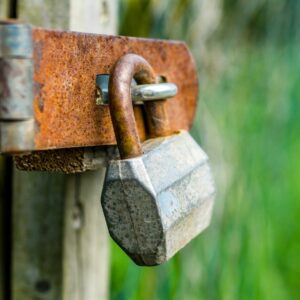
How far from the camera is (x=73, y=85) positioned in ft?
2.42

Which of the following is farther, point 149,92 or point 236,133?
point 236,133

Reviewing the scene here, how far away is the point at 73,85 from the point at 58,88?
27 mm

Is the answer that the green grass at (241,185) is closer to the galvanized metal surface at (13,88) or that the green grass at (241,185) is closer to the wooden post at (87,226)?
the wooden post at (87,226)

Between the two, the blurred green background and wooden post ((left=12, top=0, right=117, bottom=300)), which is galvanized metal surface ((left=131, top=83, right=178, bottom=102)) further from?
the blurred green background

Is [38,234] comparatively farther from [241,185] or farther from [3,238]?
[241,185]

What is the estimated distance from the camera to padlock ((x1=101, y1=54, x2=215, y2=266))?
0.71 m

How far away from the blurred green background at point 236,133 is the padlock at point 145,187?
1.96ft

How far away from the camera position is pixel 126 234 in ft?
2.40

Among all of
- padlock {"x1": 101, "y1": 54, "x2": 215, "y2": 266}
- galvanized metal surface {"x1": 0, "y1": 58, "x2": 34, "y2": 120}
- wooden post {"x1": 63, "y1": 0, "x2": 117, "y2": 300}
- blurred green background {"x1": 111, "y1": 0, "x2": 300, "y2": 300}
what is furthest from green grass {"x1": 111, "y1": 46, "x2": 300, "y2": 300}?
galvanized metal surface {"x1": 0, "y1": 58, "x2": 34, "y2": 120}

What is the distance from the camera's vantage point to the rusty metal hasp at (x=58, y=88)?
2.09 feet

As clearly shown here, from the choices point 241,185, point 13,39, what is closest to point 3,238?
point 13,39

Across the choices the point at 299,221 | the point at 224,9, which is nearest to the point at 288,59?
the point at 224,9

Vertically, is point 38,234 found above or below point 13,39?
below

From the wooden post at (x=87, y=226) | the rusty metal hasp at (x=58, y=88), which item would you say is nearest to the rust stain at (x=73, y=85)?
the rusty metal hasp at (x=58, y=88)
